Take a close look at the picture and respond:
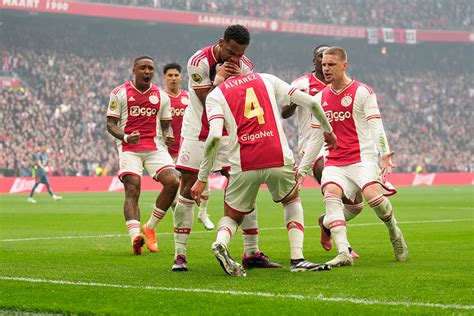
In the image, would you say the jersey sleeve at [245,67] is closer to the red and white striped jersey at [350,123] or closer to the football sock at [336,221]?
the red and white striped jersey at [350,123]

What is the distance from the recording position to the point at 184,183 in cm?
962

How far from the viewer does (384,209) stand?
31.9ft

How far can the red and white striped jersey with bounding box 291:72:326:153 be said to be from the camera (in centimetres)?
1199

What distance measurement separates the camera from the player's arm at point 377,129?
9.16 metres

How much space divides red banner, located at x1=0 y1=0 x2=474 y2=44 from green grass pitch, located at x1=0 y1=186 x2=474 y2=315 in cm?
3563

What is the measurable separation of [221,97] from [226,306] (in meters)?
2.55

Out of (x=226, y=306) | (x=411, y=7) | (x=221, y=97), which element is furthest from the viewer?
(x=411, y=7)

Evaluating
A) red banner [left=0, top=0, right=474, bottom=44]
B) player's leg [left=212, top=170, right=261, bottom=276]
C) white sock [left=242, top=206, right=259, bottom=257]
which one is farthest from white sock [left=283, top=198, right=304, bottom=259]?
red banner [left=0, top=0, right=474, bottom=44]

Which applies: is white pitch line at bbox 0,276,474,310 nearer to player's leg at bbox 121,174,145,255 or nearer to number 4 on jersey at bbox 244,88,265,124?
number 4 on jersey at bbox 244,88,265,124

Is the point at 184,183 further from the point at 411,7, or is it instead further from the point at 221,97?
the point at 411,7

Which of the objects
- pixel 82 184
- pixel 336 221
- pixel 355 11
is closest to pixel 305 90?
pixel 336 221

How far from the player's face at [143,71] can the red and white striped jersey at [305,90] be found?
192cm

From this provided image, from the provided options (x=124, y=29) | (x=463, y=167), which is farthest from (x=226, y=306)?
(x=463, y=167)

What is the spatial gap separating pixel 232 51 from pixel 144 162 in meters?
4.13
